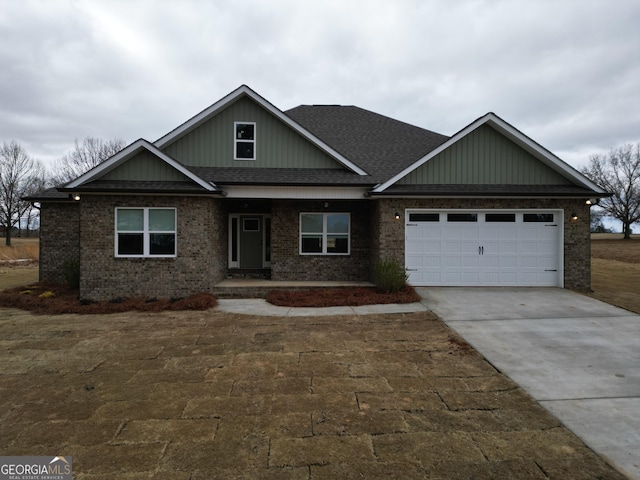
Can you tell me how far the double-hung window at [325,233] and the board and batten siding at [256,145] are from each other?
1.77 m

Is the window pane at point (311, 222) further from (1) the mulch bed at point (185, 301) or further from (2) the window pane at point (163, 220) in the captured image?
(2) the window pane at point (163, 220)

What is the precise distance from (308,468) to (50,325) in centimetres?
776

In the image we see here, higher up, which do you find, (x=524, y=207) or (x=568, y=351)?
(x=524, y=207)

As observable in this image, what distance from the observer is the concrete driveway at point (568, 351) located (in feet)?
13.1

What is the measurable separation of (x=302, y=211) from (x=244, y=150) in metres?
2.86

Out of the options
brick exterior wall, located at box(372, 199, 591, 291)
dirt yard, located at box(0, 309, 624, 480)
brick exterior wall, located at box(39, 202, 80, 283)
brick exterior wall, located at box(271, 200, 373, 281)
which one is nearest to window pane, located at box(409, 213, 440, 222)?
brick exterior wall, located at box(372, 199, 591, 291)

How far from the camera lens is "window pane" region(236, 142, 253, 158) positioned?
12.5m

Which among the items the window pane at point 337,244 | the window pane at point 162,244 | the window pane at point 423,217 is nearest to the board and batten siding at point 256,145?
the window pane at point 337,244

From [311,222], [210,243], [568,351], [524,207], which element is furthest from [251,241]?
[568,351]

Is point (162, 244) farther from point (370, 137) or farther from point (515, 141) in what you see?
point (515, 141)

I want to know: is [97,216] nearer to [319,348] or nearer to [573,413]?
[319,348]

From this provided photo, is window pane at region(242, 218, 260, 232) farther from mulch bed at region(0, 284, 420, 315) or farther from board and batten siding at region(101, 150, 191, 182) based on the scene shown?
mulch bed at region(0, 284, 420, 315)

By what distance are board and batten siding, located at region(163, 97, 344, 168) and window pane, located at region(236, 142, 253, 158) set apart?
19 centimetres

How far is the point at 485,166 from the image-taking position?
11734 millimetres
